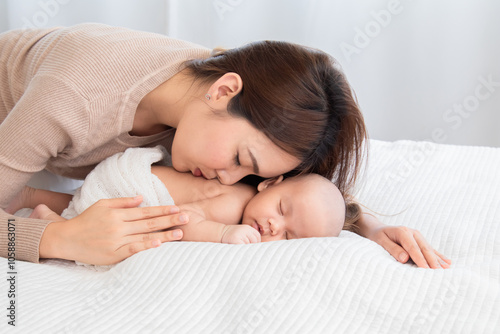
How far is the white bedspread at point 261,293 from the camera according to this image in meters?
0.80

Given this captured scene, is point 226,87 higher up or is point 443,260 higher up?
point 226,87

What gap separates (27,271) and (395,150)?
44.5 inches

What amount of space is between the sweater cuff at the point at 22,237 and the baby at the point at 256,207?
143mm

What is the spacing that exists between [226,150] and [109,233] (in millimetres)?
307

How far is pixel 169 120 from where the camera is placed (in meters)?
1.36

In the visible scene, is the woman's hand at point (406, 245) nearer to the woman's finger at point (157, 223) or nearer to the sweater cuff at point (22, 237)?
the woman's finger at point (157, 223)

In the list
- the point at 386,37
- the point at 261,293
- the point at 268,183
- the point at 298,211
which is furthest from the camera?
the point at 386,37

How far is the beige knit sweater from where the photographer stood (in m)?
1.17

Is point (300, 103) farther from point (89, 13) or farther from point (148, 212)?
point (89, 13)

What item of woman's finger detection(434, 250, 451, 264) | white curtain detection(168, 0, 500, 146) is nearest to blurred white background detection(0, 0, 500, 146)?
white curtain detection(168, 0, 500, 146)

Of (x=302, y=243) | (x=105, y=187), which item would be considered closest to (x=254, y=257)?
(x=302, y=243)

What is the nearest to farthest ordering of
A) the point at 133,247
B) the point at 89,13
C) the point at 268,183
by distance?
the point at 133,247 → the point at 268,183 → the point at 89,13

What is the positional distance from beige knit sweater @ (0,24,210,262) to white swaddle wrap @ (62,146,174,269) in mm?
104

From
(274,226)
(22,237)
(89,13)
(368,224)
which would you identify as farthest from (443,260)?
(89,13)
